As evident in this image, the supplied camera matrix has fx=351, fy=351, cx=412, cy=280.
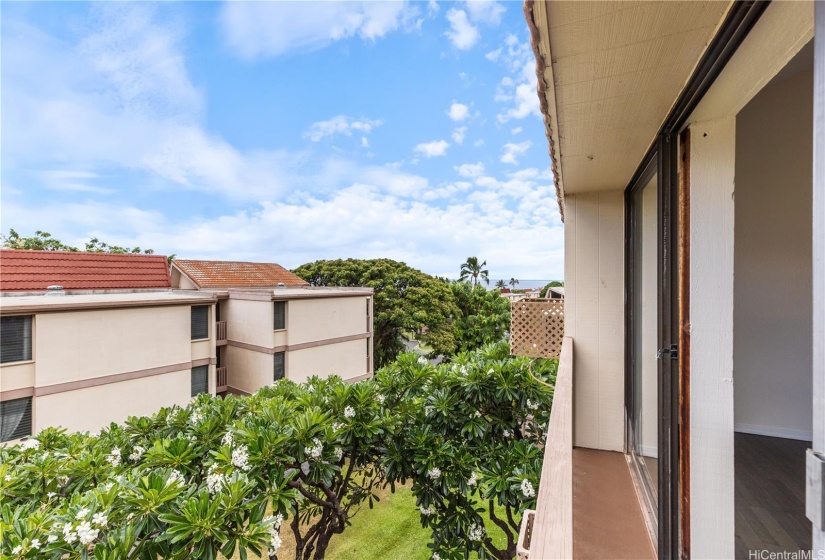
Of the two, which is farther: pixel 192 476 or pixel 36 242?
pixel 36 242

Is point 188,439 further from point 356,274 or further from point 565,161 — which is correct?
point 356,274

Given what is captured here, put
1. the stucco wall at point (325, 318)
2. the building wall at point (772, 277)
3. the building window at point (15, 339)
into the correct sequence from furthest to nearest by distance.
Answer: the stucco wall at point (325, 318) < the building window at point (15, 339) < the building wall at point (772, 277)

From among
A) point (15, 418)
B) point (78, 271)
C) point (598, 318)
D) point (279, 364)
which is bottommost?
point (15, 418)

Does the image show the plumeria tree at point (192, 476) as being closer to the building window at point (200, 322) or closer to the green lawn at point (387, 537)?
the green lawn at point (387, 537)

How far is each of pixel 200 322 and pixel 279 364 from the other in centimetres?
251

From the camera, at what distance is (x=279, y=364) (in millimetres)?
10758

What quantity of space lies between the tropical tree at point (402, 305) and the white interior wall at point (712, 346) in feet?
45.5

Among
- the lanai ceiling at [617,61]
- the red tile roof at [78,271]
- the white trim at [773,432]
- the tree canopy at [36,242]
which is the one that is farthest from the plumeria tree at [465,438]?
the tree canopy at [36,242]

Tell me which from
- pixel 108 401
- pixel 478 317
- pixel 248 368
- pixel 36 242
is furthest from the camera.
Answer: pixel 36 242

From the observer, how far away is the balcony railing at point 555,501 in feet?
2.46

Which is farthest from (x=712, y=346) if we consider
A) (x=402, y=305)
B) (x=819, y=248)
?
(x=402, y=305)

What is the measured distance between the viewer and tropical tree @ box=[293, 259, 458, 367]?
15.5 metres

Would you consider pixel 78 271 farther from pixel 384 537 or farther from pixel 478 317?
pixel 478 317

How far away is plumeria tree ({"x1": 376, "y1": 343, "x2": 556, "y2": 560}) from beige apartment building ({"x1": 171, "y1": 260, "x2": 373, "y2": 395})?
673cm
